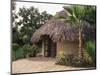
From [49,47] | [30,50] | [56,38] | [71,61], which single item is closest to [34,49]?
[30,50]

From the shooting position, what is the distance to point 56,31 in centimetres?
261

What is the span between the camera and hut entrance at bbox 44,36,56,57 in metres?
2.56

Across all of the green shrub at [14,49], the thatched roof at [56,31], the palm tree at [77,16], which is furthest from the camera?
the palm tree at [77,16]

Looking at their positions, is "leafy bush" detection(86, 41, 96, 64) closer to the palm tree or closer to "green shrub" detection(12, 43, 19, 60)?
the palm tree

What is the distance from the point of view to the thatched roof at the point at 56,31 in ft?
8.31

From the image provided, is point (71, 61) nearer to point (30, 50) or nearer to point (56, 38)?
point (56, 38)

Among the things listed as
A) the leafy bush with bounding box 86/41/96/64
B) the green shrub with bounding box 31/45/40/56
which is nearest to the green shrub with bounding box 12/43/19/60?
the green shrub with bounding box 31/45/40/56

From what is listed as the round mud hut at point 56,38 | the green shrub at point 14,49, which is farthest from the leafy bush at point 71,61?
the green shrub at point 14,49

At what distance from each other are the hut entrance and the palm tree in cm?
32

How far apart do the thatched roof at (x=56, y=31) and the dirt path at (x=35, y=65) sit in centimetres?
23

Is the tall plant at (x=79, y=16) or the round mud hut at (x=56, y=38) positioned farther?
the tall plant at (x=79, y=16)

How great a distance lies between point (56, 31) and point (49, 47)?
0.67 ft

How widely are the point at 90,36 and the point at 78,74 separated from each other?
1.59 feet

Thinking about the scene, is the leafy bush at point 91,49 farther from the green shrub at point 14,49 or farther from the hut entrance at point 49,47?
the green shrub at point 14,49
